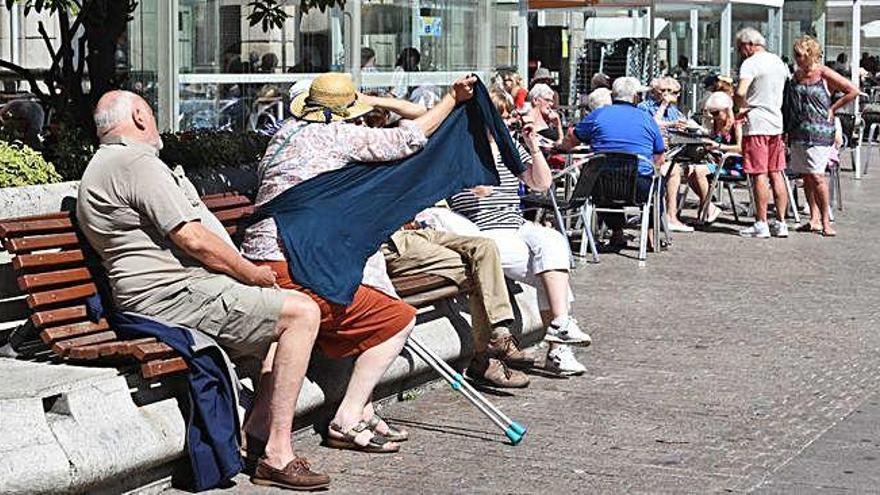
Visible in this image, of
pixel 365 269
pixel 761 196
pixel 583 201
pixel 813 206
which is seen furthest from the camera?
pixel 813 206

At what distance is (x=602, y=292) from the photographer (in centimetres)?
1204

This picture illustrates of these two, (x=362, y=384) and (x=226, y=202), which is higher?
(x=226, y=202)

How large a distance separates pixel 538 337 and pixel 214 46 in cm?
364

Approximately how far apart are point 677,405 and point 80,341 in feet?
10.4

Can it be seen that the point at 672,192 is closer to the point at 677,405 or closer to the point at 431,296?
the point at 677,405

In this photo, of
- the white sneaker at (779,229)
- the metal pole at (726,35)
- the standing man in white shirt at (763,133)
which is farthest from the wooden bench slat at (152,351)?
the metal pole at (726,35)

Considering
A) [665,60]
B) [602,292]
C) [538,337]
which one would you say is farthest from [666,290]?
[665,60]

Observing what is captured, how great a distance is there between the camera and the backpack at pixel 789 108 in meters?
15.8

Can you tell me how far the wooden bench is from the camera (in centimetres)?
622

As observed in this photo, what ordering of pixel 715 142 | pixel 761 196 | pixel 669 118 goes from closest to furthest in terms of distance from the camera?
pixel 761 196
pixel 715 142
pixel 669 118

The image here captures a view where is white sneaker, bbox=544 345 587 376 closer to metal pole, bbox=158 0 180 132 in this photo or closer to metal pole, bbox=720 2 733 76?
metal pole, bbox=158 0 180 132

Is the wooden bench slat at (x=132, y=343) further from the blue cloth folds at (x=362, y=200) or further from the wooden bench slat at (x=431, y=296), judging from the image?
the wooden bench slat at (x=431, y=296)

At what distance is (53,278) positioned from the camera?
645 cm

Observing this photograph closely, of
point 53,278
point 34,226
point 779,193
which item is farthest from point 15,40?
point 53,278
